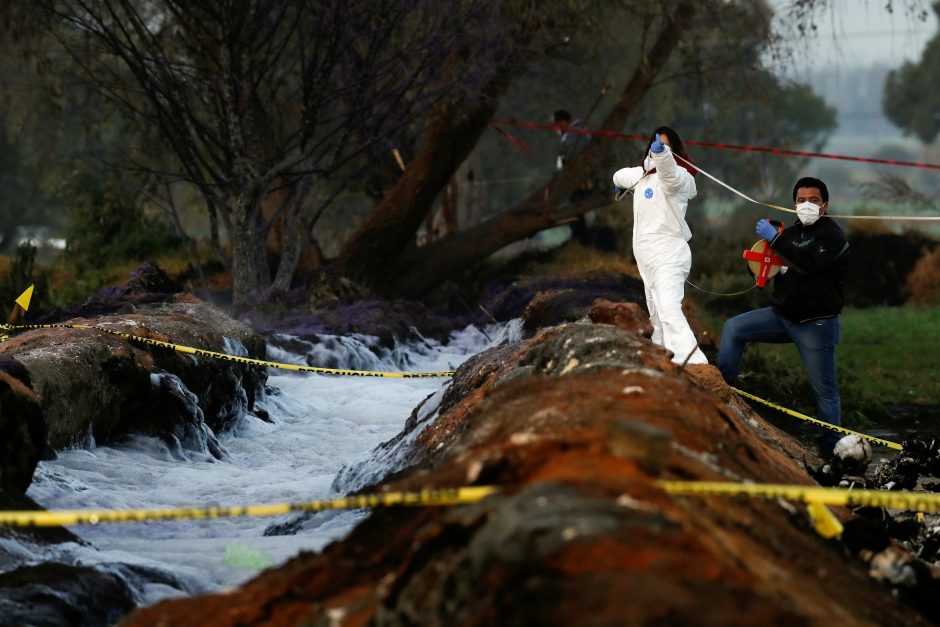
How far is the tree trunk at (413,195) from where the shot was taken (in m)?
21.3

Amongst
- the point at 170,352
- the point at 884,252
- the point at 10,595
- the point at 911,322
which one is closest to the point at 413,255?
the point at 911,322

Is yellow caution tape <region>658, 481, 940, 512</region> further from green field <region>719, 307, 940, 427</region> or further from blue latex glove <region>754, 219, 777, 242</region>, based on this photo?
green field <region>719, 307, 940, 427</region>

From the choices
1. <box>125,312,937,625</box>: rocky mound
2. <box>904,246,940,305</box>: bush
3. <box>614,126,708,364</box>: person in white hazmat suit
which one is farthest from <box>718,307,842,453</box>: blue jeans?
<box>904,246,940,305</box>: bush

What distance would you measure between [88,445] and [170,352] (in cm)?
166

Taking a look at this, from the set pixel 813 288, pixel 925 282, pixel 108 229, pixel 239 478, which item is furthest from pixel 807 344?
pixel 108 229

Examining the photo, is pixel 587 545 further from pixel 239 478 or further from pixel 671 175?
pixel 239 478

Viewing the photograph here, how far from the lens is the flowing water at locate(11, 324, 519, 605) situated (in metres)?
6.82

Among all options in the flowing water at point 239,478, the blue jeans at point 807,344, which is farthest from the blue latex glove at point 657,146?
the flowing water at point 239,478

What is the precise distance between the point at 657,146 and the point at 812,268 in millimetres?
1269

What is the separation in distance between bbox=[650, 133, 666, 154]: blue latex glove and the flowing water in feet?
7.38

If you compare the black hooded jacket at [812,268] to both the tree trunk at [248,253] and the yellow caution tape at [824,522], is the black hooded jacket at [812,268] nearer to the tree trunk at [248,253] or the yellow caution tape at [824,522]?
the yellow caution tape at [824,522]

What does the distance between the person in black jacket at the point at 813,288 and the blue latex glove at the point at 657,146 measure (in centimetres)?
81

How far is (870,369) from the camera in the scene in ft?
59.2

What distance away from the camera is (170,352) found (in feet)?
37.7
